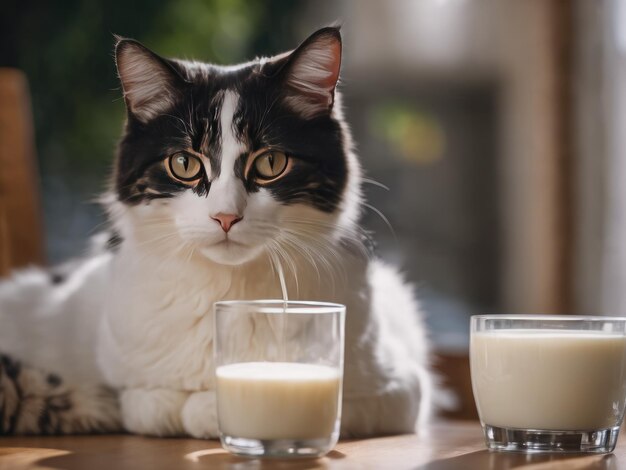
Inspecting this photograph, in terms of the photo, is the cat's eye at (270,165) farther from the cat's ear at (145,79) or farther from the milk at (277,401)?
the milk at (277,401)

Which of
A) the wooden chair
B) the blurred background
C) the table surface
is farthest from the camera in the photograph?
the blurred background

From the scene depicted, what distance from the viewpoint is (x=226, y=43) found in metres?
3.14

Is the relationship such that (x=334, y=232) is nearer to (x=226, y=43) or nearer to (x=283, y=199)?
(x=283, y=199)

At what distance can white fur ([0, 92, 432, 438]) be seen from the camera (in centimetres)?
114

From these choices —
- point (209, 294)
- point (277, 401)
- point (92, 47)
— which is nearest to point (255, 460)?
point (277, 401)

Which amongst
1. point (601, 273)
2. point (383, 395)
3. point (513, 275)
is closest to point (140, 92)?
point (383, 395)

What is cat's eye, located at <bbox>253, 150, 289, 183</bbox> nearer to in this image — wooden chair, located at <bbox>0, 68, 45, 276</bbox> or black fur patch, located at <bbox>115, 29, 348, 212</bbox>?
black fur patch, located at <bbox>115, 29, 348, 212</bbox>

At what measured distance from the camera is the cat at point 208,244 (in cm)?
115

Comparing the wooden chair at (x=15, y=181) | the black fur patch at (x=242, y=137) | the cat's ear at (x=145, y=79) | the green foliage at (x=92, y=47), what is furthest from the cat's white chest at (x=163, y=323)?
the green foliage at (x=92, y=47)

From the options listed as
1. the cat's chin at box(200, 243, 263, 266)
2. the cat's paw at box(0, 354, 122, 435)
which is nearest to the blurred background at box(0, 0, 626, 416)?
the cat's paw at box(0, 354, 122, 435)

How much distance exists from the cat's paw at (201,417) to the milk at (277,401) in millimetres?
170

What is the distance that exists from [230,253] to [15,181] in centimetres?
119

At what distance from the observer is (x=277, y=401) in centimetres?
101

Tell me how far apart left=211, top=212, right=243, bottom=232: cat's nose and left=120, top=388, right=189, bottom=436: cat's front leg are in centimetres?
31
